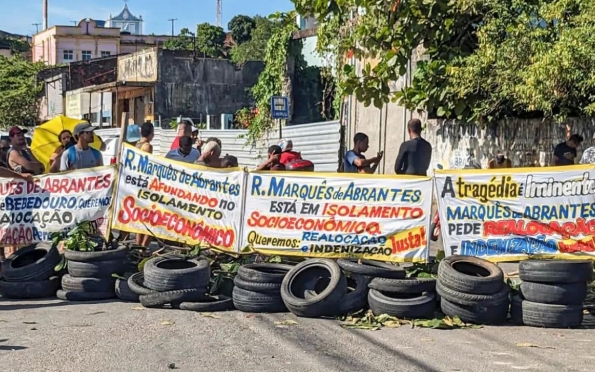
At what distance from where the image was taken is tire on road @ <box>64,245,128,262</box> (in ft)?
33.4

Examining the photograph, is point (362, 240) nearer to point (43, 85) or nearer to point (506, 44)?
point (506, 44)

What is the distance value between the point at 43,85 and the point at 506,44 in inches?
1935

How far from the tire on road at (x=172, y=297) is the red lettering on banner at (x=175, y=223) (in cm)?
107

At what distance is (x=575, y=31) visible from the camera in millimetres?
13266

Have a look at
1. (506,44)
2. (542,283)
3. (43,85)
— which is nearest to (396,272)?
(542,283)

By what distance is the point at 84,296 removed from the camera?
10.1 meters

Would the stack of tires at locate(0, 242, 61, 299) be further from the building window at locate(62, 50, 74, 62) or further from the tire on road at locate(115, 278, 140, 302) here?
the building window at locate(62, 50, 74, 62)

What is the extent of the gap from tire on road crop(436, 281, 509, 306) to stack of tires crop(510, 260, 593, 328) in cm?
26

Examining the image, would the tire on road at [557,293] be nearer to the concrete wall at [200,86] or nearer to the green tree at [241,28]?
the concrete wall at [200,86]

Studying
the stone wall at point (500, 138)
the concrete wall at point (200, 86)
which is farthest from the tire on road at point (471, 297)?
the concrete wall at point (200, 86)

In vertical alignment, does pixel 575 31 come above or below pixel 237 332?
above

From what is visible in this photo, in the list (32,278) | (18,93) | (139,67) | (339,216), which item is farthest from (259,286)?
(18,93)

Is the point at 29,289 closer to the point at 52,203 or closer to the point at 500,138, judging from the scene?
the point at 52,203

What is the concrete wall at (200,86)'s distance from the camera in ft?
141
